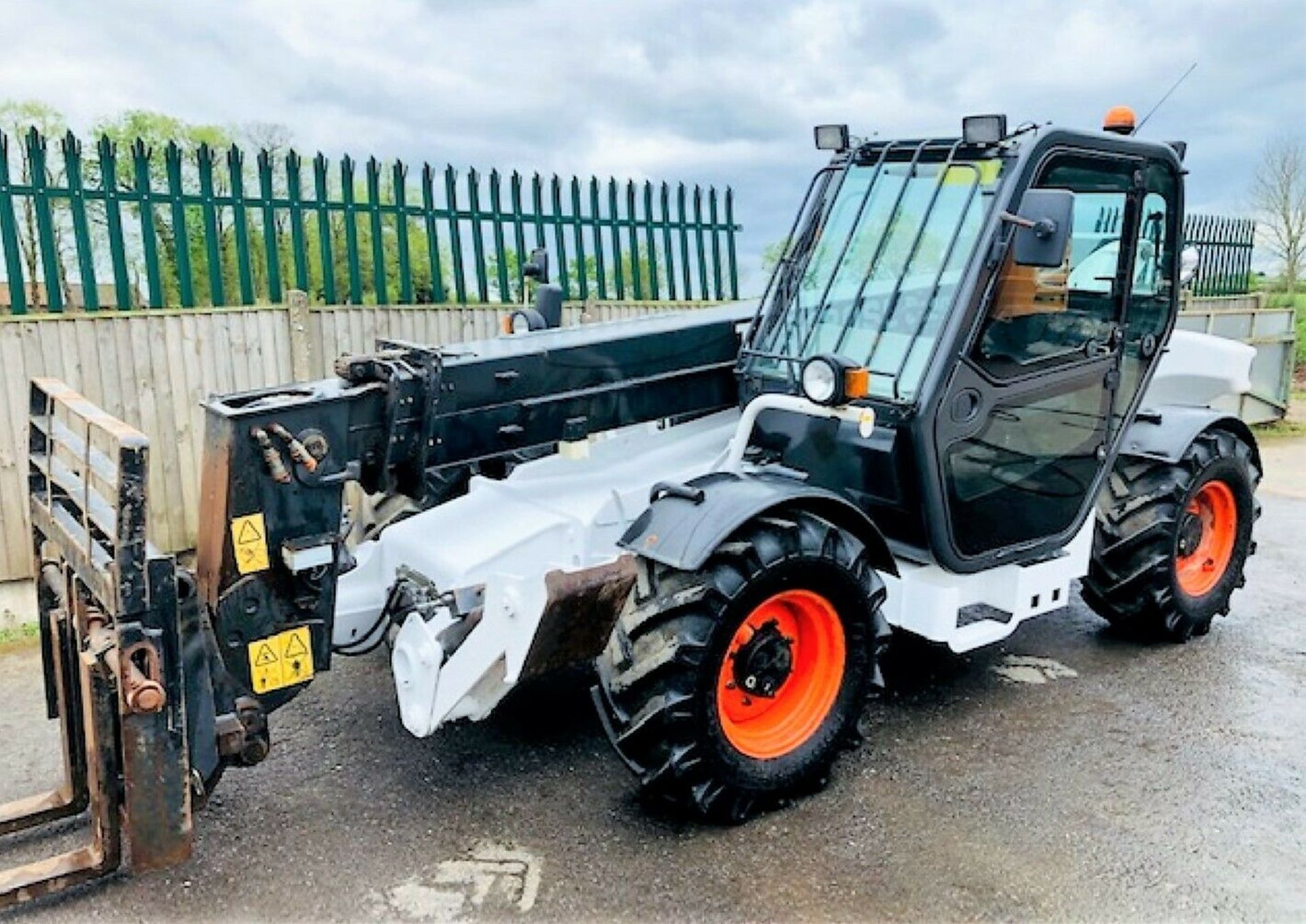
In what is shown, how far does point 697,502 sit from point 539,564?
0.66m

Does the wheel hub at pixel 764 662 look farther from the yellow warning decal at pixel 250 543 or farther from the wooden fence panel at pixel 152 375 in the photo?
the wooden fence panel at pixel 152 375

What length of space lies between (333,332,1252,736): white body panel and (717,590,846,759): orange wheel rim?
0.53m

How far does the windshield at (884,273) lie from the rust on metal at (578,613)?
1.22m

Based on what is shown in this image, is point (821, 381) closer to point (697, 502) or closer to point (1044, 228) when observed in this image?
point (697, 502)

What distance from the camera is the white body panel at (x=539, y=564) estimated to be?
3.40m

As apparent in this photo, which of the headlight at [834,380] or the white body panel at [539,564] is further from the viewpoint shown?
the headlight at [834,380]

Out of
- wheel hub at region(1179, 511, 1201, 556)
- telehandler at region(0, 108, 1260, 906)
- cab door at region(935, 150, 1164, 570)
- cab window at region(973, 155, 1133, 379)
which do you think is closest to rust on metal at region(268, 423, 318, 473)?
telehandler at region(0, 108, 1260, 906)

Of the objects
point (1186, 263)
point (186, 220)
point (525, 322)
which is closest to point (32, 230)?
point (186, 220)

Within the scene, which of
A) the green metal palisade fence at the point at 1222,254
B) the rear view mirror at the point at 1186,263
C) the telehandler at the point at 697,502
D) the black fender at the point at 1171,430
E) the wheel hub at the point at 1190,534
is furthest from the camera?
the green metal palisade fence at the point at 1222,254

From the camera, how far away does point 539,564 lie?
3719mm

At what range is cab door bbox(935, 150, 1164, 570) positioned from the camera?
154 inches

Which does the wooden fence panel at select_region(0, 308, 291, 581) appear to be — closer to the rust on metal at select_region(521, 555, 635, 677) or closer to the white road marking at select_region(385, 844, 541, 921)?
the rust on metal at select_region(521, 555, 635, 677)

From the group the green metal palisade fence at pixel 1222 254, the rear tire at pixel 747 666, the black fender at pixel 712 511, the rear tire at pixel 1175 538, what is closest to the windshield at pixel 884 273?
the black fender at pixel 712 511

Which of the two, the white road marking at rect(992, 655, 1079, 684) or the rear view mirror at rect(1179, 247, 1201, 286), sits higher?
the rear view mirror at rect(1179, 247, 1201, 286)
